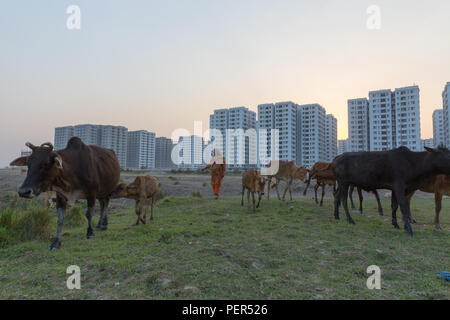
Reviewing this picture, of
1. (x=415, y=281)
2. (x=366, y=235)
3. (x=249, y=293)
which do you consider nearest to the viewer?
(x=249, y=293)

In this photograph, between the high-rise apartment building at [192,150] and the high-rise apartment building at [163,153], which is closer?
the high-rise apartment building at [192,150]

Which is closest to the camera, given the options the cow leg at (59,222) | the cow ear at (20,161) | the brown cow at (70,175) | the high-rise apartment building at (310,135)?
the brown cow at (70,175)

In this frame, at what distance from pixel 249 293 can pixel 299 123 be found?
11264cm

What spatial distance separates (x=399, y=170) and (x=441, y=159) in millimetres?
1012

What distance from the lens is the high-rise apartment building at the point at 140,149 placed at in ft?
438

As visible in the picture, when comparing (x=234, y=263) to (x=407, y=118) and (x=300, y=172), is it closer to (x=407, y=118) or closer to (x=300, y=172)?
(x=300, y=172)

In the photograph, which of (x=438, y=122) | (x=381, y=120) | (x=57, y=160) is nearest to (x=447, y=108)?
(x=381, y=120)

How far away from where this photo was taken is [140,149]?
13412cm

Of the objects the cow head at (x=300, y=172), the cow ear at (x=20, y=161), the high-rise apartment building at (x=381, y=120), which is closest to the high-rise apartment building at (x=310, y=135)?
the high-rise apartment building at (x=381, y=120)

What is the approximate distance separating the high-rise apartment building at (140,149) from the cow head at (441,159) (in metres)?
134

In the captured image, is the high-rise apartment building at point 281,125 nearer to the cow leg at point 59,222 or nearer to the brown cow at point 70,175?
the brown cow at point 70,175

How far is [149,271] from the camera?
3.69 meters

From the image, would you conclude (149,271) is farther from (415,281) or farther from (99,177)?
(415,281)
